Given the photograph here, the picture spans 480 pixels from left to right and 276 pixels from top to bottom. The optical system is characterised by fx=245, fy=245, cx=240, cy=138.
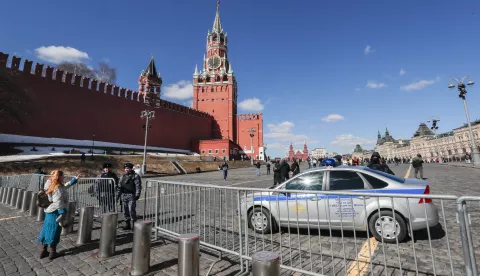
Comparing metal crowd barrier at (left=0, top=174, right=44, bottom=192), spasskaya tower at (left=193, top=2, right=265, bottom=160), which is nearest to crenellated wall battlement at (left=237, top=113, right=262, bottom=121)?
spasskaya tower at (left=193, top=2, right=265, bottom=160)

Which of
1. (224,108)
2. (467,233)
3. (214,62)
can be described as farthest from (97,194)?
(214,62)

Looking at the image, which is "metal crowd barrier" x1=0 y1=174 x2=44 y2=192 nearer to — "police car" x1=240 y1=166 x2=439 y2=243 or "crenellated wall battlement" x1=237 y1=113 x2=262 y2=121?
"police car" x1=240 y1=166 x2=439 y2=243

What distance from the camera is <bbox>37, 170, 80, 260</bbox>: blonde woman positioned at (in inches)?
165

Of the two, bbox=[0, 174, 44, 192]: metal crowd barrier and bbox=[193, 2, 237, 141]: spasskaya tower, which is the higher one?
bbox=[193, 2, 237, 141]: spasskaya tower

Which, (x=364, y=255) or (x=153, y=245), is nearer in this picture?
(x=364, y=255)

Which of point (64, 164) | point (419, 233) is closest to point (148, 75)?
point (64, 164)

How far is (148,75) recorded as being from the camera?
47.5m

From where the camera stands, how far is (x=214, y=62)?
62750 mm

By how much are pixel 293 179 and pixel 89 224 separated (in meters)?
4.37

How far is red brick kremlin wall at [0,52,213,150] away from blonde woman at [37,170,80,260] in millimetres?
27278

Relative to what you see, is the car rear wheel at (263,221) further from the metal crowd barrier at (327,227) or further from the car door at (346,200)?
the car door at (346,200)

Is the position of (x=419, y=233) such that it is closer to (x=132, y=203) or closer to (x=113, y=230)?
(x=113, y=230)

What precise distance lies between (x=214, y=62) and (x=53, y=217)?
62129mm

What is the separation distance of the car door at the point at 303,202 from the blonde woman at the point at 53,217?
3.96 m
